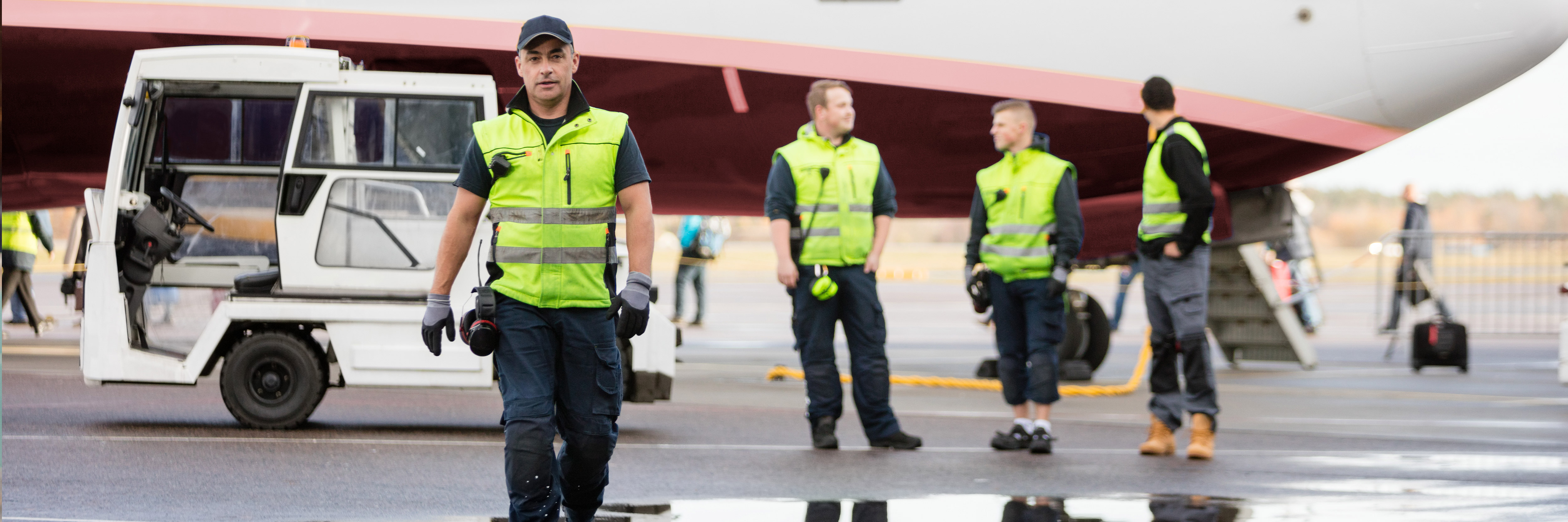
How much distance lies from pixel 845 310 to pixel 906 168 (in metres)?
3.37

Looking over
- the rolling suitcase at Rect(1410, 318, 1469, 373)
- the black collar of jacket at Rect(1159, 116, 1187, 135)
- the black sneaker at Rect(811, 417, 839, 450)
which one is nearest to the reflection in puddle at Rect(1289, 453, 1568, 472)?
the black collar of jacket at Rect(1159, 116, 1187, 135)

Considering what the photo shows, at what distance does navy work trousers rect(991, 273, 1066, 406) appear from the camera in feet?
21.1

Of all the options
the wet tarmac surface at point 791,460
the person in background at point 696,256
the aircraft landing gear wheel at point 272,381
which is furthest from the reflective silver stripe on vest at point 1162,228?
the person in background at point 696,256

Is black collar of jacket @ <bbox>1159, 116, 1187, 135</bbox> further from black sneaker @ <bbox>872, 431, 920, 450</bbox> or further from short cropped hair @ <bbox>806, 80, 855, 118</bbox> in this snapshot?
black sneaker @ <bbox>872, 431, 920, 450</bbox>

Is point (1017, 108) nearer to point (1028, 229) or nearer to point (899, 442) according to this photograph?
point (1028, 229)

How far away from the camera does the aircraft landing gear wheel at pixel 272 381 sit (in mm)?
6508

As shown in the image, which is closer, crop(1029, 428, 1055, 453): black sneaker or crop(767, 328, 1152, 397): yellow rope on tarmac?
crop(1029, 428, 1055, 453): black sneaker

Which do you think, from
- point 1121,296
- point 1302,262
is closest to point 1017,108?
point 1121,296

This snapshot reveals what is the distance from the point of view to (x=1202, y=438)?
6238 mm

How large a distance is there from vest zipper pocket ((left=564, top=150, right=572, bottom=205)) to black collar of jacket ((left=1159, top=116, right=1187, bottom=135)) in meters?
3.45

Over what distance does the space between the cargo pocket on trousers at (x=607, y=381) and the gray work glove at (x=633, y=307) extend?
121 mm

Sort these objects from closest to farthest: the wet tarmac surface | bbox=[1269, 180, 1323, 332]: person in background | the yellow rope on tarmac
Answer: the wet tarmac surface, the yellow rope on tarmac, bbox=[1269, 180, 1323, 332]: person in background

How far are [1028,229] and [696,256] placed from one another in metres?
11.5

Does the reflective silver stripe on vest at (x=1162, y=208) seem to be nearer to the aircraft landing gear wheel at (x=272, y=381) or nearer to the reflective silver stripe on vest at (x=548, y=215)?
the reflective silver stripe on vest at (x=548, y=215)
